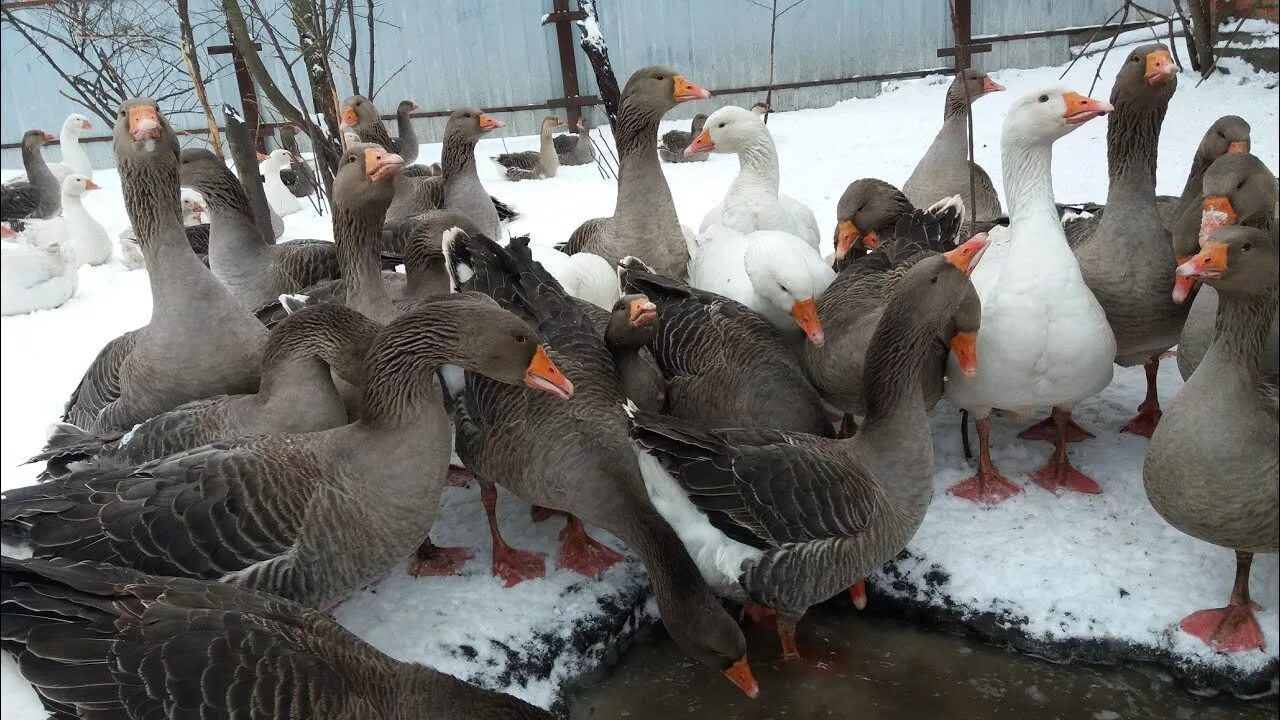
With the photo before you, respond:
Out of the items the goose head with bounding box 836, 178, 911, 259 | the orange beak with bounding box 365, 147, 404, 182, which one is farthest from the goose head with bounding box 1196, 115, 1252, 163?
the orange beak with bounding box 365, 147, 404, 182

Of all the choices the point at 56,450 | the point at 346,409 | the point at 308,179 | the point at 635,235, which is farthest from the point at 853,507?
the point at 308,179

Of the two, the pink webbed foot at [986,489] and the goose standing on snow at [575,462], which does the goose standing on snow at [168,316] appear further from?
the pink webbed foot at [986,489]

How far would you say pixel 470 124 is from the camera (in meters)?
5.60

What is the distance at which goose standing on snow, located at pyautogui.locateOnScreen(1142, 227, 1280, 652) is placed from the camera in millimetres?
2832

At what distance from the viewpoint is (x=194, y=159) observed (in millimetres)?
5109

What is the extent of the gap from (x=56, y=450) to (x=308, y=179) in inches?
→ 132

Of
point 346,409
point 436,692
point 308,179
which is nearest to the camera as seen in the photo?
point 436,692

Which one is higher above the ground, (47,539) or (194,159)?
(194,159)

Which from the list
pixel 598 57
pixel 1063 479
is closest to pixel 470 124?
pixel 598 57

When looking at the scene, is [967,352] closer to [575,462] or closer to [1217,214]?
[1217,214]

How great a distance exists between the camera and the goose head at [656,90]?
532 cm

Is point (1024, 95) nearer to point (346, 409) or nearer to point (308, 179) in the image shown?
point (346, 409)

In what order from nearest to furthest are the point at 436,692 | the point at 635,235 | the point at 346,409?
the point at 436,692, the point at 346,409, the point at 635,235

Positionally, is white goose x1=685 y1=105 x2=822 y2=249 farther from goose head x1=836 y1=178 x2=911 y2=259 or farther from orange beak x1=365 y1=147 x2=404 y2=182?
orange beak x1=365 y1=147 x2=404 y2=182
